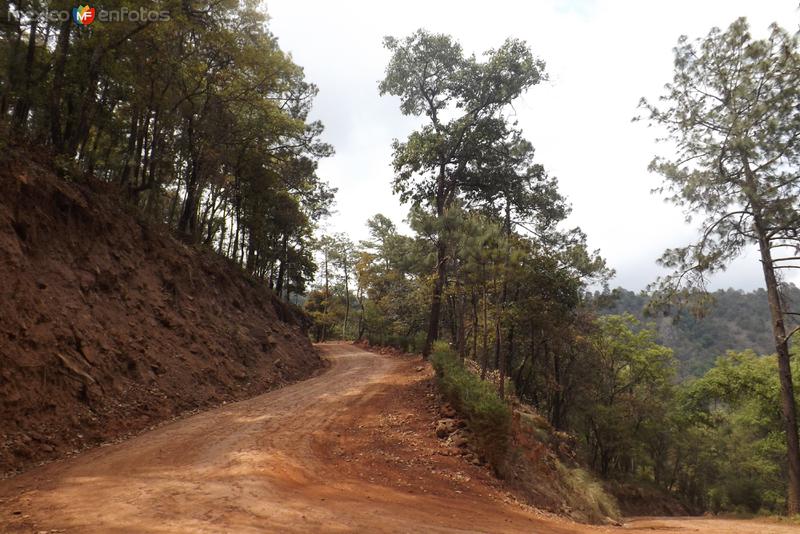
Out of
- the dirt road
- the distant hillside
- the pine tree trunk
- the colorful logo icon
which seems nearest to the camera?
the dirt road

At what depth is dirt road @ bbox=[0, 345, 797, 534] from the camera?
16.4 ft

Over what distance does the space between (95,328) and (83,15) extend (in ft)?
27.3

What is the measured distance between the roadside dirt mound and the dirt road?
950mm

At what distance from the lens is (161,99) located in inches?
602

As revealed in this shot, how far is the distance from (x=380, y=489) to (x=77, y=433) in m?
5.89

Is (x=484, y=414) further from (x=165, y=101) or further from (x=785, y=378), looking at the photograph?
(x=165, y=101)

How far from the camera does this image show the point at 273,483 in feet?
20.8

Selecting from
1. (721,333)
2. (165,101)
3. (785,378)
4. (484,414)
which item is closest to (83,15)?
(165,101)

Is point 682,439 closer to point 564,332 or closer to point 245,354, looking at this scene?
point 564,332

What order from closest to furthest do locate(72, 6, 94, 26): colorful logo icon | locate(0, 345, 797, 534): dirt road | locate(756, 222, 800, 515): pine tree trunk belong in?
locate(0, 345, 797, 534): dirt road < locate(72, 6, 94, 26): colorful logo icon < locate(756, 222, 800, 515): pine tree trunk

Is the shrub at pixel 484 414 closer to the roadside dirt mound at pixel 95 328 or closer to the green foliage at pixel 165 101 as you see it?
the roadside dirt mound at pixel 95 328

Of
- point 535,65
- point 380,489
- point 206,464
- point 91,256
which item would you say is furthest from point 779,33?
point 91,256

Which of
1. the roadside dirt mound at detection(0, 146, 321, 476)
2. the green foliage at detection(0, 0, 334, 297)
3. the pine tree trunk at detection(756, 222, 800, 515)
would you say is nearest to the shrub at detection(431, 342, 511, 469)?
the roadside dirt mound at detection(0, 146, 321, 476)

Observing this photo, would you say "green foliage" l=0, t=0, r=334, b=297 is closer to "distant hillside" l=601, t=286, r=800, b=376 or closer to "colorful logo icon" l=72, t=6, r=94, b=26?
"colorful logo icon" l=72, t=6, r=94, b=26
